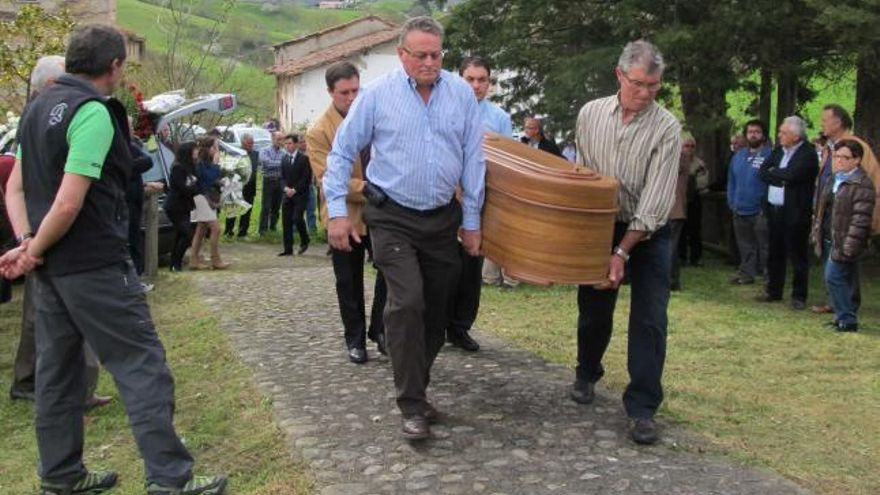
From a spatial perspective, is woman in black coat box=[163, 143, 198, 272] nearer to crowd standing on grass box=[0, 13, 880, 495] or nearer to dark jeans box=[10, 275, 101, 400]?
crowd standing on grass box=[0, 13, 880, 495]

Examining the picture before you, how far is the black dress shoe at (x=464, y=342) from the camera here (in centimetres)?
718

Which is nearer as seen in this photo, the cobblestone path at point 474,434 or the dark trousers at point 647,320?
the cobblestone path at point 474,434

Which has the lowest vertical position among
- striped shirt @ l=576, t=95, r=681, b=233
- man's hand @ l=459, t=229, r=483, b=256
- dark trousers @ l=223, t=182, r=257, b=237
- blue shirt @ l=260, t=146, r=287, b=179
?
dark trousers @ l=223, t=182, r=257, b=237

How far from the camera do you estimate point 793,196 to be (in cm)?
1045

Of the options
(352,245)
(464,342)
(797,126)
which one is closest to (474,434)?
(352,245)

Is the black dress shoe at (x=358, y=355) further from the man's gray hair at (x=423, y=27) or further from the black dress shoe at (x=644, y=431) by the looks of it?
the man's gray hair at (x=423, y=27)

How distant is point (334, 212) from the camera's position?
204 inches

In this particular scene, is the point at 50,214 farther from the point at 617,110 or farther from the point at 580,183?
the point at 617,110

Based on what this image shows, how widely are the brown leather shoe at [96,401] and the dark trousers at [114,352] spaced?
1591 mm

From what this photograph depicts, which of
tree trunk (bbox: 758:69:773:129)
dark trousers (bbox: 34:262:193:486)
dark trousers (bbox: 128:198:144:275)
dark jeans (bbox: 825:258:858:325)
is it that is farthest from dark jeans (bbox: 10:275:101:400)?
tree trunk (bbox: 758:69:773:129)

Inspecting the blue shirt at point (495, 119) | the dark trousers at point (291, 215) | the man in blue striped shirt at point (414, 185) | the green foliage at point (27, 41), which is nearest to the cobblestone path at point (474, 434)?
the man in blue striped shirt at point (414, 185)

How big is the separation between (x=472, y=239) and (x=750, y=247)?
25.4 feet

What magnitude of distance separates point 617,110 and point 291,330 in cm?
384

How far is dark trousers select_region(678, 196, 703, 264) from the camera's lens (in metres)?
14.2
